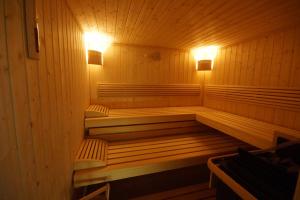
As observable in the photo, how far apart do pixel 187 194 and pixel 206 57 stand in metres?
2.78

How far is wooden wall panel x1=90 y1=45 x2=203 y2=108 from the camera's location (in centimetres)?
295

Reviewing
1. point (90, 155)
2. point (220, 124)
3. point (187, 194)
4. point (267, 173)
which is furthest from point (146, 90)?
point (267, 173)

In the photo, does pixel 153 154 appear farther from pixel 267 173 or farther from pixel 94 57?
pixel 94 57

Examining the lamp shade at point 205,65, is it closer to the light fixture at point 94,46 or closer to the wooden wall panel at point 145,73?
the wooden wall panel at point 145,73

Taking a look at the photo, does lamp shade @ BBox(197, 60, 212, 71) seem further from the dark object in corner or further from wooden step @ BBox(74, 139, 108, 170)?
wooden step @ BBox(74, 139, 108, 170)

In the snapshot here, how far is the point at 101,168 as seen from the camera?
1.64 m

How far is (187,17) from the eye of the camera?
170cm

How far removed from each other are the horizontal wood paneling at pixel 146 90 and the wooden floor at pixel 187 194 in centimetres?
192

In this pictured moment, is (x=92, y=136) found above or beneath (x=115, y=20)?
beneath

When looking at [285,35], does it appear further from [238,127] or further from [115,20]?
[115,20]

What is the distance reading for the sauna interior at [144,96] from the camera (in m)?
0.69

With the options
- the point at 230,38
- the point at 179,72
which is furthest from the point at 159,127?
the point at 230,38

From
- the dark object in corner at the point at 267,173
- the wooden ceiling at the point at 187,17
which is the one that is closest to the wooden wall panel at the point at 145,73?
the wooden ceiling at the point at 187,17

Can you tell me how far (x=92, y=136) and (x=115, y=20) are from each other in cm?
180
